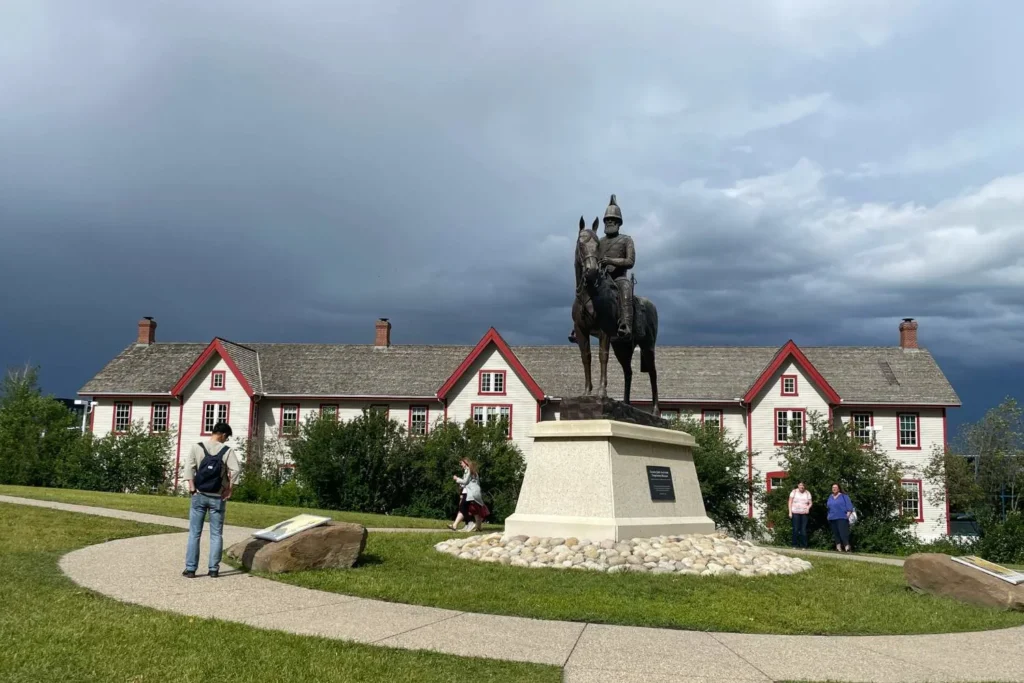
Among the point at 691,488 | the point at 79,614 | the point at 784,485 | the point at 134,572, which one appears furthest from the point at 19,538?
the point at 784,485

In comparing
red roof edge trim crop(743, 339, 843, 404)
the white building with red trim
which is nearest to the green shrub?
the white building with red trim

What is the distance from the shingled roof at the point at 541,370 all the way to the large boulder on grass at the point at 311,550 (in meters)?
30.0

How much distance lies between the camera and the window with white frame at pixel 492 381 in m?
41.2

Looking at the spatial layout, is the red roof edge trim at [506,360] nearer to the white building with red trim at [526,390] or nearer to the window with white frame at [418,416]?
the white building with red trim at [526,390]

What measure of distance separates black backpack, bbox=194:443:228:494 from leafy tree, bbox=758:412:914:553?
23945mm

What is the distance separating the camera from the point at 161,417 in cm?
4300

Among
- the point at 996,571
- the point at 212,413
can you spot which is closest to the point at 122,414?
the point at 212,413

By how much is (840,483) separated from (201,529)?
26818mm

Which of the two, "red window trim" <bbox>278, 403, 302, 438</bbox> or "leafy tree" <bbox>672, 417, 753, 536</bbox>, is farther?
"red window trim" <bbox>278, 403, 302, 438</bbox>

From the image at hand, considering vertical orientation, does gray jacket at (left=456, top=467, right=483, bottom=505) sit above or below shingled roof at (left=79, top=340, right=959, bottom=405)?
below

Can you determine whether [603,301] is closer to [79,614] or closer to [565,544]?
[565,544]

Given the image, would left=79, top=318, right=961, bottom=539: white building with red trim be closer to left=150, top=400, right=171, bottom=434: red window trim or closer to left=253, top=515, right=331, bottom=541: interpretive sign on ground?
left=150, top=400, right=171, bottom=434: red window trim

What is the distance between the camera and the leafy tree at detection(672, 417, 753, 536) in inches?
1254

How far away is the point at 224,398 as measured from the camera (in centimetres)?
4231
